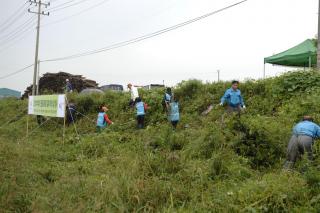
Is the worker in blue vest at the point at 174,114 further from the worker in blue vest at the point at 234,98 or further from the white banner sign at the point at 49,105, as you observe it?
the white banner sign at the point at 49,105

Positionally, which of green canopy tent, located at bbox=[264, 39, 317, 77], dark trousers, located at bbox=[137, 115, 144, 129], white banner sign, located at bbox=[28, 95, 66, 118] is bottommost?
dark trousers, located at bbox=[137, 115, 144, 129]

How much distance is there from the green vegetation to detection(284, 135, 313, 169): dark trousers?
0.32 metres

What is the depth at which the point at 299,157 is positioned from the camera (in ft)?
27.6

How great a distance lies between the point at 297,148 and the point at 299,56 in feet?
29.2

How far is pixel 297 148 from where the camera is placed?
8328mm

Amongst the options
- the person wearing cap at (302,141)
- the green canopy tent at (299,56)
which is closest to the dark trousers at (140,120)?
the green canopy tent at (299,56)

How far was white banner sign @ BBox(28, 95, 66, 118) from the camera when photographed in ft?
52.8

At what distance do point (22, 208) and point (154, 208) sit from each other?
251cm

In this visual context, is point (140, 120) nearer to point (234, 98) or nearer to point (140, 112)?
point (140, 112)

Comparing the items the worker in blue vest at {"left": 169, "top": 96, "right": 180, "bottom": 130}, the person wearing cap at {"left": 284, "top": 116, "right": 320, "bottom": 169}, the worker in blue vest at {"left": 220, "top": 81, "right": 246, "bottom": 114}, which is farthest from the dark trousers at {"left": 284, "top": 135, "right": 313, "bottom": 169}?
the worker in blue vest at {"left": 169, "top": 96, "right": 180, "bottom": 130}

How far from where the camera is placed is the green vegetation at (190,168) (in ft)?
21.9

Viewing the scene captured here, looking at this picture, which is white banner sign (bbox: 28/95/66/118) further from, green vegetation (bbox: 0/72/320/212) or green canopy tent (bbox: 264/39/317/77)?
green canopy tent (bbox: 264/39/317/77)

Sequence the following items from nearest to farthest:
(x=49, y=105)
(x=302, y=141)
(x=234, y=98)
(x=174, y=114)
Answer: (x=302, y=141)
(x=234, y=98)
(x=174, y=114)
(x=49, y=105)

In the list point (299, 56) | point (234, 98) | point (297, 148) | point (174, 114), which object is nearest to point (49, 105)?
point (174, 114)
